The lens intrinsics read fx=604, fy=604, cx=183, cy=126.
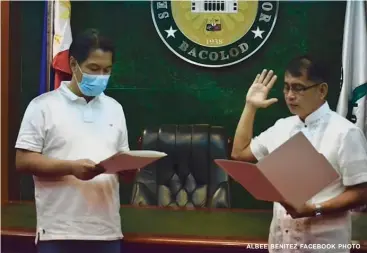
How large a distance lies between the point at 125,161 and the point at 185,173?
0.90 m

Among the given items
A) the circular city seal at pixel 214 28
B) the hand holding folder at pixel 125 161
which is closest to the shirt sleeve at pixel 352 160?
the hand holding folder at pixel 125 161

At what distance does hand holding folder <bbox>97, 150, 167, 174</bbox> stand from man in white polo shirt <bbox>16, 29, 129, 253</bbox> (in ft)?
0.19

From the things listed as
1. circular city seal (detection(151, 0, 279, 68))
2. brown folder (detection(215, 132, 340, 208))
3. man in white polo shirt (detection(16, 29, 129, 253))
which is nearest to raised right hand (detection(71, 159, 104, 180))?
man in white polo shirt (detection(16, 29, 129, 253))

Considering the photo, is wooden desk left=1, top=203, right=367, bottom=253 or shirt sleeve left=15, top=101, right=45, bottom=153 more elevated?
shirt sleeve left=15, top=101, right=45, bottom=153

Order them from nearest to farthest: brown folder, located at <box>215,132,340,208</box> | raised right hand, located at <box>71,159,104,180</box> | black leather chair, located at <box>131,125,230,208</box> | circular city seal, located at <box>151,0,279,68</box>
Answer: brown folder, located at <box>215,132,340,208</box> → raised right hand, located at <box>71,159,104,180</box> → black leather chair, located at <box>131,125,230,208</box> → circular city seal, located at <box>151,0,279,68</box>

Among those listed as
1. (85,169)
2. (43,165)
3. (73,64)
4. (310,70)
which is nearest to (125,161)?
(85,169)

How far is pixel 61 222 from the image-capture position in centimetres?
192

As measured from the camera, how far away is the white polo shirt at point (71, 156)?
1.89 metres

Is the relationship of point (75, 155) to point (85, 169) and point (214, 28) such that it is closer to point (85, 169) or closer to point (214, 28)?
point (85, 169)

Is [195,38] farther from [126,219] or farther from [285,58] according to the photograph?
[126,219]

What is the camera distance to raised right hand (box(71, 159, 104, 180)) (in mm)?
1828

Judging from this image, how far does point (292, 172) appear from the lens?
1.74 m

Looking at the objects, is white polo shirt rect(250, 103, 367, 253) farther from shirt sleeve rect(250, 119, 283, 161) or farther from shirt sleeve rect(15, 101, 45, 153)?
shirt sleeve rect(15, 101, 45, 153)

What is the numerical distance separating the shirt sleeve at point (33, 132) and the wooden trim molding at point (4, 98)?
0.60 metres
